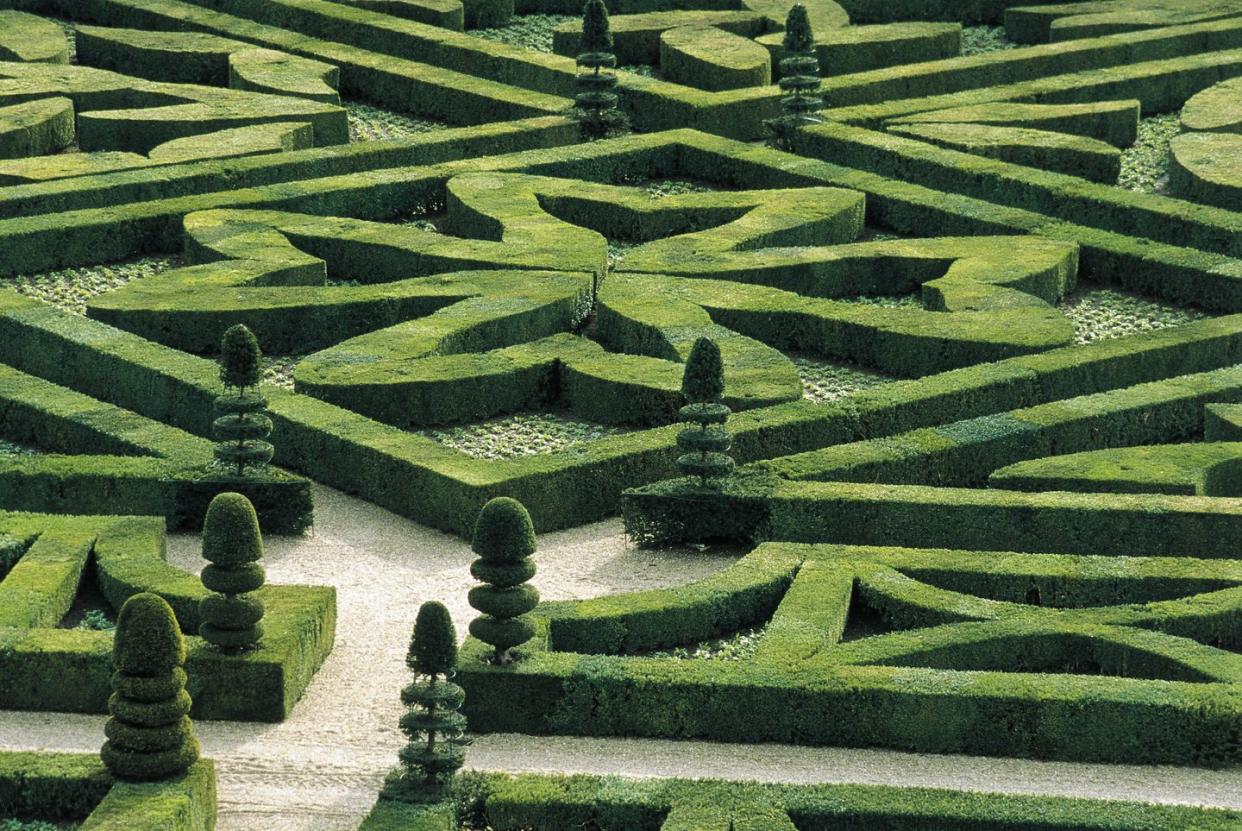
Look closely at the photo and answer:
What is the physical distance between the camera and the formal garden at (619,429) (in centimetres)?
1930

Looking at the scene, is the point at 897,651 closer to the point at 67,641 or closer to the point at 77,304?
the point at 67,641

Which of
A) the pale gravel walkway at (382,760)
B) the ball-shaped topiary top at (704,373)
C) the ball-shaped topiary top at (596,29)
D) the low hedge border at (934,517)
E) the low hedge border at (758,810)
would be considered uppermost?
the ball-shaped topiary top at (596,29)

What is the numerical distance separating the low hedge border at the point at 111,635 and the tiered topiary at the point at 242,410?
149 centimetres

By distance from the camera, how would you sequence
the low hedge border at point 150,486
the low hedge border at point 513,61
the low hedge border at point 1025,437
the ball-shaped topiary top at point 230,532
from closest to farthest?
the ball-shaped topiary top at point 230,532 < the low hedge border at point 150,486 < the low hedge border at point 1025,437 < the low hedge border at point 513,61

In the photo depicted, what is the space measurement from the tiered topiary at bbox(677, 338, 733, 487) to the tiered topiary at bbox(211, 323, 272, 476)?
4.13m

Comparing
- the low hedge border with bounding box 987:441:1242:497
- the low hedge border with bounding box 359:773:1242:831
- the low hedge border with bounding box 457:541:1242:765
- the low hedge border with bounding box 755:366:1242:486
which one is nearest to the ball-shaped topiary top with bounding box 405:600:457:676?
the low hedge border with bounding box 359:773:1242:831

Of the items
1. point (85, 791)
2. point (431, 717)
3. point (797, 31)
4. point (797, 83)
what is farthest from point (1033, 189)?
point (85, 791)

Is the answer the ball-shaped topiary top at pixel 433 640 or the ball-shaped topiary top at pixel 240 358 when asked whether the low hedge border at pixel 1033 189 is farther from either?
the ball-shaped topiary top at pixel 433 640

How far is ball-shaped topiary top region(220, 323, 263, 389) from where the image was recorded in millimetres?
23406

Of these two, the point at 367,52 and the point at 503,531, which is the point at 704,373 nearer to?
the point at 503,531

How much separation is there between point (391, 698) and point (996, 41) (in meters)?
28.1

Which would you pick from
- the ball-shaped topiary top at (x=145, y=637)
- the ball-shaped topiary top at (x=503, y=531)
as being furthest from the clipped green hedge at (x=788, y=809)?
the ball-shaped topiary top at (x=145, y=637)

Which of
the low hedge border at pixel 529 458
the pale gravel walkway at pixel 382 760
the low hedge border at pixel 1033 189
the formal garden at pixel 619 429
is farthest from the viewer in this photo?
the low hedge border at pixel 1033 189

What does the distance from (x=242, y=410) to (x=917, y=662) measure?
7.30 meters
